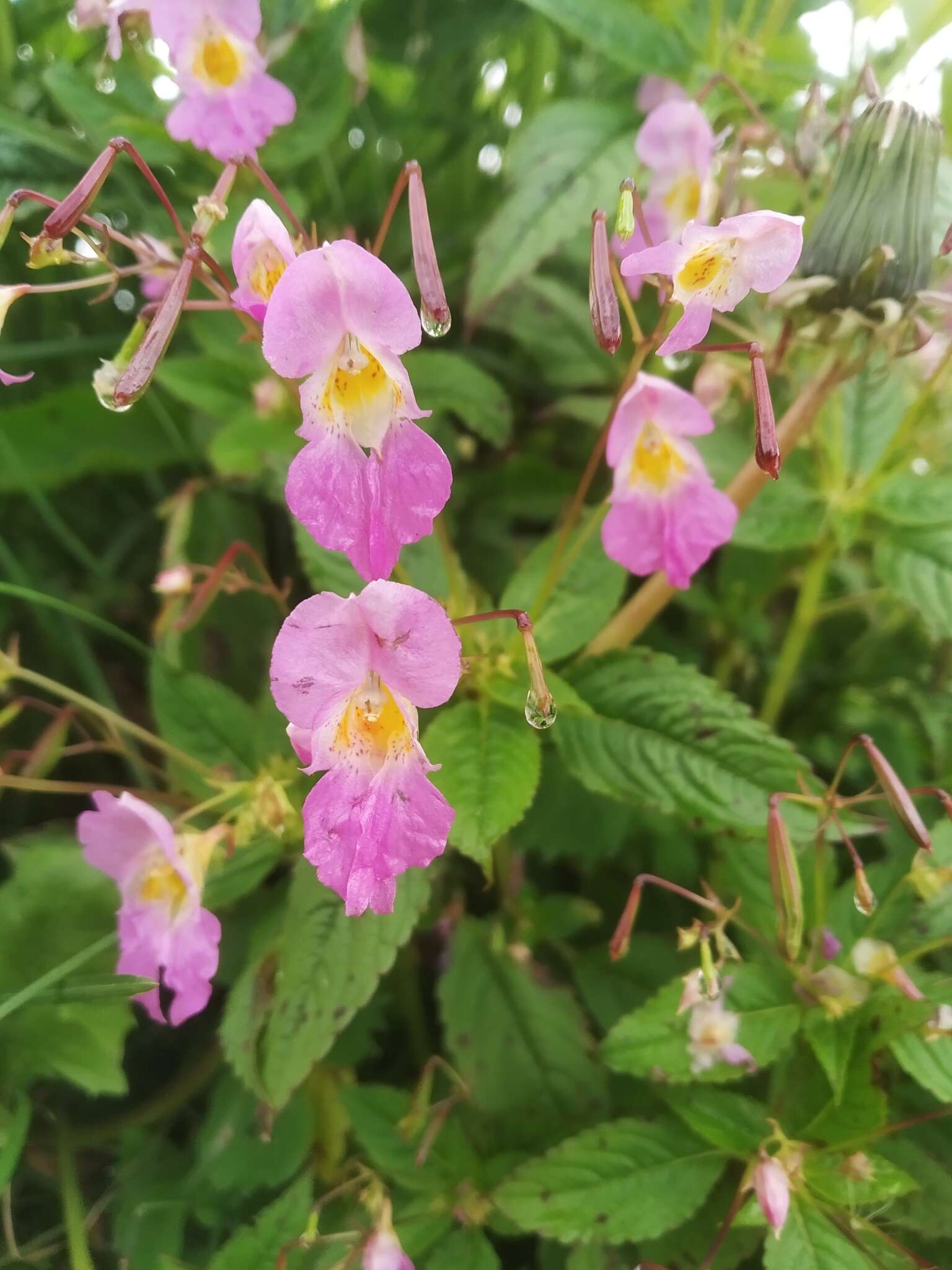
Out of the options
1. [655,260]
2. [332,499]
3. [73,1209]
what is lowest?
[73,1209]

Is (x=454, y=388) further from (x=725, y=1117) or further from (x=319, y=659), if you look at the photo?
(x=725, y=1117)

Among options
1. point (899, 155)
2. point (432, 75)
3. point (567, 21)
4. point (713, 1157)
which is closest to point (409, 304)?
point (899, 155)

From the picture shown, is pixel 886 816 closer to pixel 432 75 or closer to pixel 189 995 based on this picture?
pixel 189 995

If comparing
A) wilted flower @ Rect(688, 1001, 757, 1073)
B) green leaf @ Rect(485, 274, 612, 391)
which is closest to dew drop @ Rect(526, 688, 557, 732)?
wilted flower @ Rect(688, 1001, 757, 1073)

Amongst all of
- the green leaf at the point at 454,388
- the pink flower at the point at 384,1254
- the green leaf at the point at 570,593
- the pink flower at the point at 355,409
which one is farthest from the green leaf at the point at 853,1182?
the green leaf at the point at 454,388

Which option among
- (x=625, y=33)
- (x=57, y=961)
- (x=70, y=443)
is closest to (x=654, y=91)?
(x=625, y=33)

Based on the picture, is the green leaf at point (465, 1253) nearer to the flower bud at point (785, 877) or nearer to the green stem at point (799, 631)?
the flower bud at point (785, 877)
